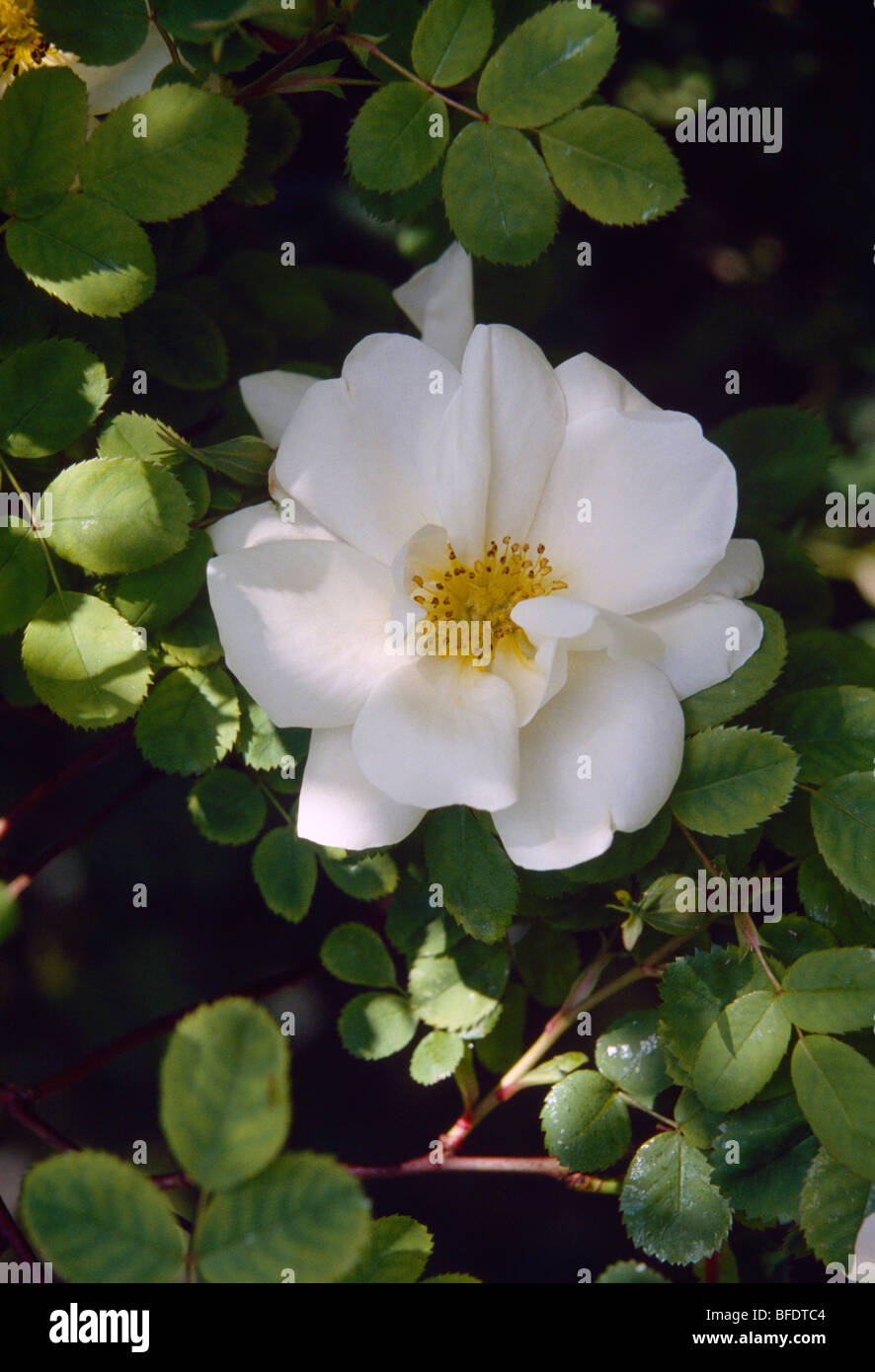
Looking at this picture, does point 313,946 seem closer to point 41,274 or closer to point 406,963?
point 406,963

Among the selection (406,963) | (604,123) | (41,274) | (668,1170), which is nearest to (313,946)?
(406,963)

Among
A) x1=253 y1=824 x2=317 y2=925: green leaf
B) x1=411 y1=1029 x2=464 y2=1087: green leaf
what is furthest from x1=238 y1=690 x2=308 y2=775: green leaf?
x1=411 y1=1029 x2=464 y2=1087: green leaf

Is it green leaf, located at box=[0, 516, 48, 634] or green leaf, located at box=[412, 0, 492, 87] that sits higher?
green leaf, located at box=[412, 0, 492, 87]

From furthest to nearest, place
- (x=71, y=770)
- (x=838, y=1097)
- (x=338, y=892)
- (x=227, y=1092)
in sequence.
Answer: (x=338, y=892), (x=71, y=770), (x=838, y=1097), (x=227, y=1092)

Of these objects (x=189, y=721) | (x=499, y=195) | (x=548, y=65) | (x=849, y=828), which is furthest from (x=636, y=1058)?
(x=548, y=65)

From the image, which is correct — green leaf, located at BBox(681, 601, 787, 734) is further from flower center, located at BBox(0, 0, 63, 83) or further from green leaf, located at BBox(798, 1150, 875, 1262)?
flower center, located at BBox(0, 0, 63, 83)

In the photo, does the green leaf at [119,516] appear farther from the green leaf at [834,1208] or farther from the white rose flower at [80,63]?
the green leaf at [834,1208]

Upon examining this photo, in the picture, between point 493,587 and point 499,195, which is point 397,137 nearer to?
point 499,195
